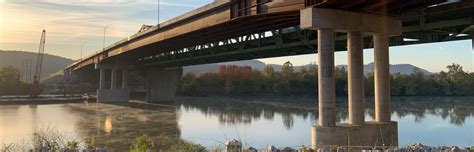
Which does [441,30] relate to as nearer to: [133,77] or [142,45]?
[142,45]

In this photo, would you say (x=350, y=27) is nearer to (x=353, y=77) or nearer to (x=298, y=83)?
(x=353, y=77)

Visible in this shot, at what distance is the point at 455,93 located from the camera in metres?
101

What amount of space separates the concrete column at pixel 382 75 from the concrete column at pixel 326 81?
4.26m

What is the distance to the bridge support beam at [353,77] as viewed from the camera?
20203 millimetres

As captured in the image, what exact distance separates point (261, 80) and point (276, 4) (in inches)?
3560

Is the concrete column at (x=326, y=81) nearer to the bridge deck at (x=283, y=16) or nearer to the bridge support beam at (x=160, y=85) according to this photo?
the bridge deck at (x=283, y=16)

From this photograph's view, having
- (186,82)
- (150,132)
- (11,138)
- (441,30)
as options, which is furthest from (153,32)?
(186,82)

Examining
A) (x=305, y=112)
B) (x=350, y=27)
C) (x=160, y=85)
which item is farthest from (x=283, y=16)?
(x=160, y=85)

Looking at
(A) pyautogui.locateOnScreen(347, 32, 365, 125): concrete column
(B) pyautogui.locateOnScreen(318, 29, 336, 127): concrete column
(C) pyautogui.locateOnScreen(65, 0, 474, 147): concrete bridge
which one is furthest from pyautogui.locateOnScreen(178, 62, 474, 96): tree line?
(B) pyautogui.locateOnScreen(318, 29, 336, 127): concrete column

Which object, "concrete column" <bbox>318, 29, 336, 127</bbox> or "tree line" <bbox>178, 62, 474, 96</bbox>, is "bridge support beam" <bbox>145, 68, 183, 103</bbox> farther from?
"concrete column" <bbox>318, 29, 336, 127</bbox>

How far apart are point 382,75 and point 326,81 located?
4.94 metres

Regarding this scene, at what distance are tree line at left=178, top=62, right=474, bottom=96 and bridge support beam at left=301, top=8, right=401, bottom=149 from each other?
250 feet

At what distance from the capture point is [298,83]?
111062 millimetres

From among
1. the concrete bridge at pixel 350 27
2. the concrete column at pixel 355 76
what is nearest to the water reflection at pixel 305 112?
the concrete bridge at pixel 350 27
